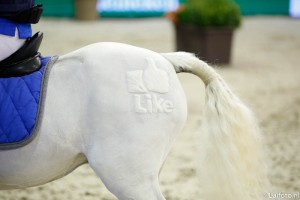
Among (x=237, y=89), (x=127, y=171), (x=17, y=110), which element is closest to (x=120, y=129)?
(x=127, y=171)

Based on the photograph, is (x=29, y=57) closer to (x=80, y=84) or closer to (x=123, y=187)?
(x=80, y=84)

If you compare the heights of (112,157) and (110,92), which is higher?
(110,92)

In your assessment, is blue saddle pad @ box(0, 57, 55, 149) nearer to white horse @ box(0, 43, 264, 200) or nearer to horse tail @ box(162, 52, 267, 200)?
white horse @ box(0, 43, 264, 200)

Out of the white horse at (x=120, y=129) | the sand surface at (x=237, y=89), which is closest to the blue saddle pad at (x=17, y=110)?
the white horse at (x=120, y=129)

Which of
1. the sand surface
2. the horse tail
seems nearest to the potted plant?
the sand surface

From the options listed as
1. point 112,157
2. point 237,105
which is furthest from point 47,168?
point 237,105

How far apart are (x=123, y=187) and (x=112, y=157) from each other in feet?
0.30

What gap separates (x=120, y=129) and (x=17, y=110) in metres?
0.30

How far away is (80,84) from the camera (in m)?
1.38

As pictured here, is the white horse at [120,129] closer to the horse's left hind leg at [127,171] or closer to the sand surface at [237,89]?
the horse's left hind leg at [127,171]

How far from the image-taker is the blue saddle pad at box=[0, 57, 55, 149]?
4.43 ft

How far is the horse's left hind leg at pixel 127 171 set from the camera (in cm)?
134

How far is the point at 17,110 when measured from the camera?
1357mm

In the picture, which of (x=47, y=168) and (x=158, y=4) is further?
(x=158, y=4)
